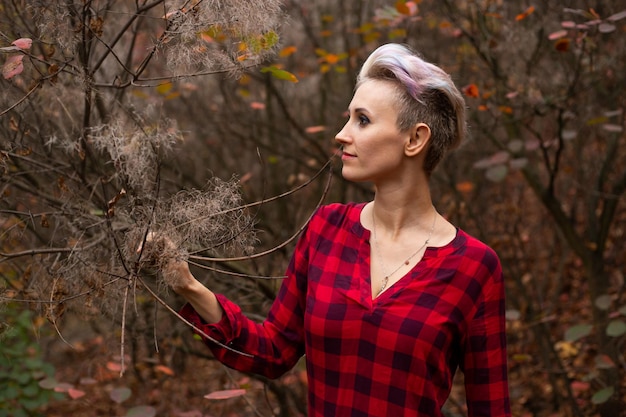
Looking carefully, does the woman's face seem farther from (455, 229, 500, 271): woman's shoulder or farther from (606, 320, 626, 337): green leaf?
(606, 320, 626, 337): green leaf

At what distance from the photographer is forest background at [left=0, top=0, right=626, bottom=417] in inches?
68.0

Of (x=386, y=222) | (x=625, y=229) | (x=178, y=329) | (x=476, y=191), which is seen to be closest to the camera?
(x=386, y=222)

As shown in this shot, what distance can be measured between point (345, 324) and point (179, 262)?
0.45 metres

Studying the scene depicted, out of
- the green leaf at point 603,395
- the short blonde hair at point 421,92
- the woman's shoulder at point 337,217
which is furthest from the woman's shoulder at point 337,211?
the green leaf at point 603,395

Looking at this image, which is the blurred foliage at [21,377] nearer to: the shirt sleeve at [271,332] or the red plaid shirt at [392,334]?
the shirt sleeve at [271,332]

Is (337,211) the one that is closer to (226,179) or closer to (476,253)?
(476,253)

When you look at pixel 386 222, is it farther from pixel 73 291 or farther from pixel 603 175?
pixel 603 175

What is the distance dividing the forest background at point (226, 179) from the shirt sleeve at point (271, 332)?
139mm

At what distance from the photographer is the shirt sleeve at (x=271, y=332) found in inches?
70.9

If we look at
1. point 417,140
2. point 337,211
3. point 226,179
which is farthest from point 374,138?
point 226,179

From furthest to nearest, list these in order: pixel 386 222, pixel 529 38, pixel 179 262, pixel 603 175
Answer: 1. pixel 529 38
2. pixel 603 175
3. pixel 386 222
4. pixel 179 262

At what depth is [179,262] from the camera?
1.62 meters

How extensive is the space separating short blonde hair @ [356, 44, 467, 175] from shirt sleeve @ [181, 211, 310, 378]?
456 mm

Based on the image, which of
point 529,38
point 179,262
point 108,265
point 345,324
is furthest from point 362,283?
point 529,38
